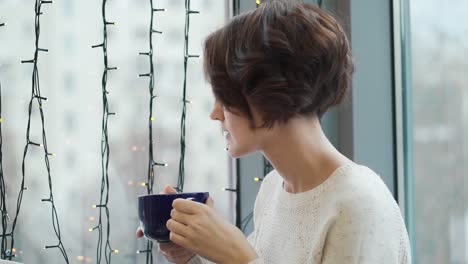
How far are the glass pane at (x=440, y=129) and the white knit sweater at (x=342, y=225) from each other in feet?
1.49

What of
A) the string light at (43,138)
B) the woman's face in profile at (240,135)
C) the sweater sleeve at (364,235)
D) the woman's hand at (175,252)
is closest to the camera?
the sweater sleeve at (364,235)

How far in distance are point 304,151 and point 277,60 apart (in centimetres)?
15

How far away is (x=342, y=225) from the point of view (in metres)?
0.99

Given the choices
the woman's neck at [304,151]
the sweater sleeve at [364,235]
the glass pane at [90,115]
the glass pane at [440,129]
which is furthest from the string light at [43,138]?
the glass pane at [440,129]

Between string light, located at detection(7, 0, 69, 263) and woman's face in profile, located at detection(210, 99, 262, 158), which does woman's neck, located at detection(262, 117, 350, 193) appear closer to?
woman's face in profile, located at detection(210, 99, 262, 158)

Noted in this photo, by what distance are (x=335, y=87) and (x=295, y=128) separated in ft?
0.30

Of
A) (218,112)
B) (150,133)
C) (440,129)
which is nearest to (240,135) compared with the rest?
(218,112)

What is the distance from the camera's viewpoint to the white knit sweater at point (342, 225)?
97 cm

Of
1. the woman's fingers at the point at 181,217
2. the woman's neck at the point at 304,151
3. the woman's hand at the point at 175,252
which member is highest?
the woman's neck at the point at 304,151

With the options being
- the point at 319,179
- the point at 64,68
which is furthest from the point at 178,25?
the point at 319,179

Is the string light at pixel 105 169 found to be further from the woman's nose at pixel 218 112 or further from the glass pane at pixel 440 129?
the glass pane at pixel 440 129

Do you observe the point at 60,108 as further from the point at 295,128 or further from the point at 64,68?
the point at 295,128

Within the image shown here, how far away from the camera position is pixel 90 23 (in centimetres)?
141

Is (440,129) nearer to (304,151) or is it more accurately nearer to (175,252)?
(304,151)
